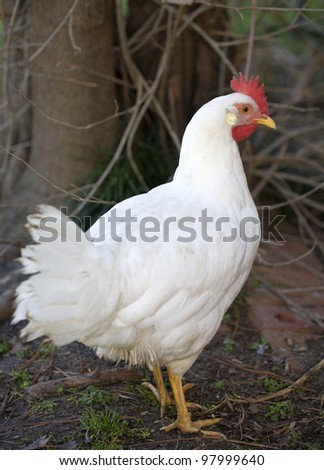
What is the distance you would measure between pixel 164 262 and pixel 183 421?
0.79 m

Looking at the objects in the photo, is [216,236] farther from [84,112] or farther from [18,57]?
[18,57]

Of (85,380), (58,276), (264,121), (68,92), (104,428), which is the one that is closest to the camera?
(58,276)

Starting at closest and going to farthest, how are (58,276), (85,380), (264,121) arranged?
(58,276)
(264,121)
(85,380)

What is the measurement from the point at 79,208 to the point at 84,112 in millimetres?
747

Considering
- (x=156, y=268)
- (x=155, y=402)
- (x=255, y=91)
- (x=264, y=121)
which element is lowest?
(x=155, y=402)

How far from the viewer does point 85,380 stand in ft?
11.1

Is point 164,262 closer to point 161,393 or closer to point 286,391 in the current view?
point 161,393

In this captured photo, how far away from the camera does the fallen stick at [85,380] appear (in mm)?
3334

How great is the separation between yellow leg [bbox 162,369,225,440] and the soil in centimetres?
3

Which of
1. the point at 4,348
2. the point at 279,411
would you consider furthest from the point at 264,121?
the point at 4,348

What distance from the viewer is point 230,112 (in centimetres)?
306

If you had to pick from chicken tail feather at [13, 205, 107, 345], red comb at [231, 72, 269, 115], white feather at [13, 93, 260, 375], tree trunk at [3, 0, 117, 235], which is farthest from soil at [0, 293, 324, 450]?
red comb at [231, 72, 269, 115]

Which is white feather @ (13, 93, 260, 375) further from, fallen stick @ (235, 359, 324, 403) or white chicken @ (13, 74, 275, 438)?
fallen stick @ (235, 359, 324, 403)

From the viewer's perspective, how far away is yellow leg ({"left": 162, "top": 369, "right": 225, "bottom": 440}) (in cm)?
297
